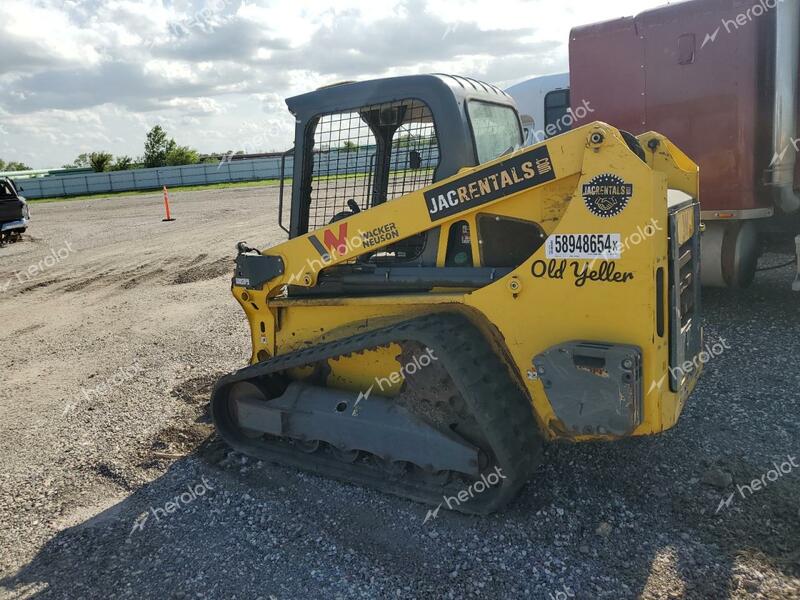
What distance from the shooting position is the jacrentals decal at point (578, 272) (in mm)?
3363

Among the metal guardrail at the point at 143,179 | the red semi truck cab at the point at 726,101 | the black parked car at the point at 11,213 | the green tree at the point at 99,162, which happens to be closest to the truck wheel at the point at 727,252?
the red semi truck cab at the point at 726,101

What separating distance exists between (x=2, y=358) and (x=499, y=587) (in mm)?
6594

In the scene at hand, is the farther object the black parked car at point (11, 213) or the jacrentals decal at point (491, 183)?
the black parked car at point (11, 213)

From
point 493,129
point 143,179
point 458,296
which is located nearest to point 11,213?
point 493,129

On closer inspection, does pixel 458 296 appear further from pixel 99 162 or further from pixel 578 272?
pixel 99 162

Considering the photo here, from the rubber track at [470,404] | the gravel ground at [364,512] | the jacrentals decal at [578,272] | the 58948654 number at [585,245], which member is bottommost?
the gravel ground at [364,512]

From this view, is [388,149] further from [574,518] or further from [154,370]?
[154,370]

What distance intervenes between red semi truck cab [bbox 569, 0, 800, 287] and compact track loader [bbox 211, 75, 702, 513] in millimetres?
2797

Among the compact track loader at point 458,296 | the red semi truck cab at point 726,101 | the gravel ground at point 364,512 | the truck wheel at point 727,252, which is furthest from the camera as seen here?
the truck wheel at point 727,252

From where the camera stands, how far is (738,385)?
5246mm

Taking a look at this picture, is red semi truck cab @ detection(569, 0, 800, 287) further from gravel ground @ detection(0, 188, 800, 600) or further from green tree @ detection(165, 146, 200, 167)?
green tree @ detection(165, 146, 200, 167)

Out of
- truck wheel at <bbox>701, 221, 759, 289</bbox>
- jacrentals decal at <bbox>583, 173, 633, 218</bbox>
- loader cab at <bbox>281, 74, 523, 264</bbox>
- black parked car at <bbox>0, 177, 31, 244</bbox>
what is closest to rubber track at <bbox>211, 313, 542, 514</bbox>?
loader cab at <bbox>281, 74, 523, 264</bbox>

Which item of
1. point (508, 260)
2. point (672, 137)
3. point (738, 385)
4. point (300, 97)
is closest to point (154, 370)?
point (300, 97)

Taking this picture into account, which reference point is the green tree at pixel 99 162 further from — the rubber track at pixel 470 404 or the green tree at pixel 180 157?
the rubber track at pixel 470 404
